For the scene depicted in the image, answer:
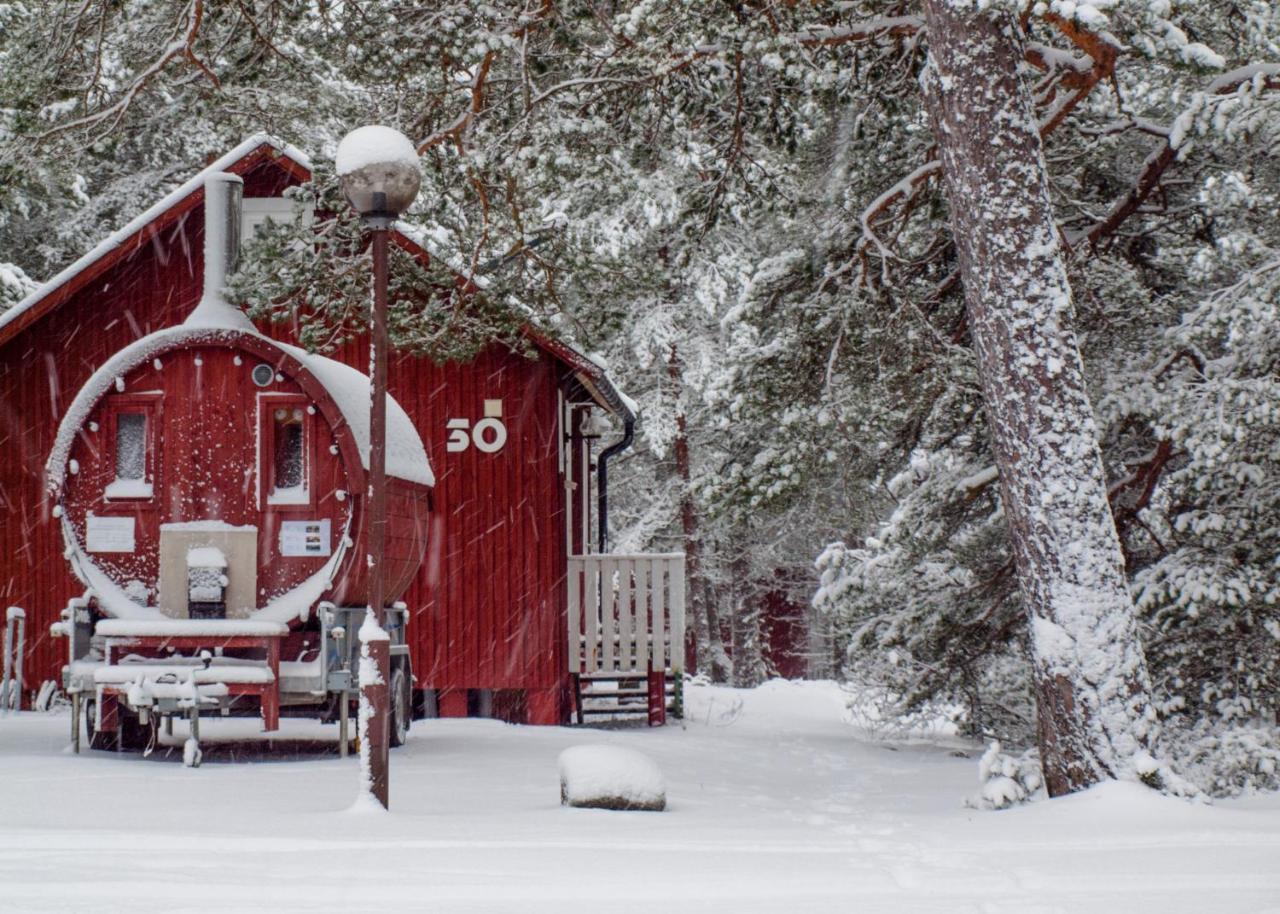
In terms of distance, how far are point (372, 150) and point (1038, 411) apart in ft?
12.9

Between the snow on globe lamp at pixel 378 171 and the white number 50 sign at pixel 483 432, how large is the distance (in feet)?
25.9

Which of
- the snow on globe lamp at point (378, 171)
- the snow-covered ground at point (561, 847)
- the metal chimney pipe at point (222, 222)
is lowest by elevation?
the snow-covered ground at point (561, 847)

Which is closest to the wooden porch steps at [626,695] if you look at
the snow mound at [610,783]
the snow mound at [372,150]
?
the snow mound at [610,783]

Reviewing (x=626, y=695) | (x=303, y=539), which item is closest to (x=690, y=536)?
(x=626, y=695)

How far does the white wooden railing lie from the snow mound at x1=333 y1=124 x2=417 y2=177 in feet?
28.0

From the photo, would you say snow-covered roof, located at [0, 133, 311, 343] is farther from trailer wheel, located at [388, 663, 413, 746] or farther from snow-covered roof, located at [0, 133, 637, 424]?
trailer wheel, located at [388, 663, 413, 746]

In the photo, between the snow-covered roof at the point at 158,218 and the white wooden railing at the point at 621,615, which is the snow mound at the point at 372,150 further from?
the white wooden railing at the point at 621,615

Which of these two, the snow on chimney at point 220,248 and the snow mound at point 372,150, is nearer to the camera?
the snow mound at point 372,150

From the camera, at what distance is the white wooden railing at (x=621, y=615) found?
15695mm

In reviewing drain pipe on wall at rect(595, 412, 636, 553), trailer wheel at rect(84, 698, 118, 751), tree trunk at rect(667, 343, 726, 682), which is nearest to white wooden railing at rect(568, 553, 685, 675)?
drain pipe on wall at rect(595, 412, 636, 553)

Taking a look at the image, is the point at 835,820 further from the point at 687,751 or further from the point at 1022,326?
the point at 687,751

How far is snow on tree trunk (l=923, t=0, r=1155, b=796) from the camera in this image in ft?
26.0

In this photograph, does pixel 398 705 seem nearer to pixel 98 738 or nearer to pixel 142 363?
pixel 98 738

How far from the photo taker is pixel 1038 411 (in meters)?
8.09
